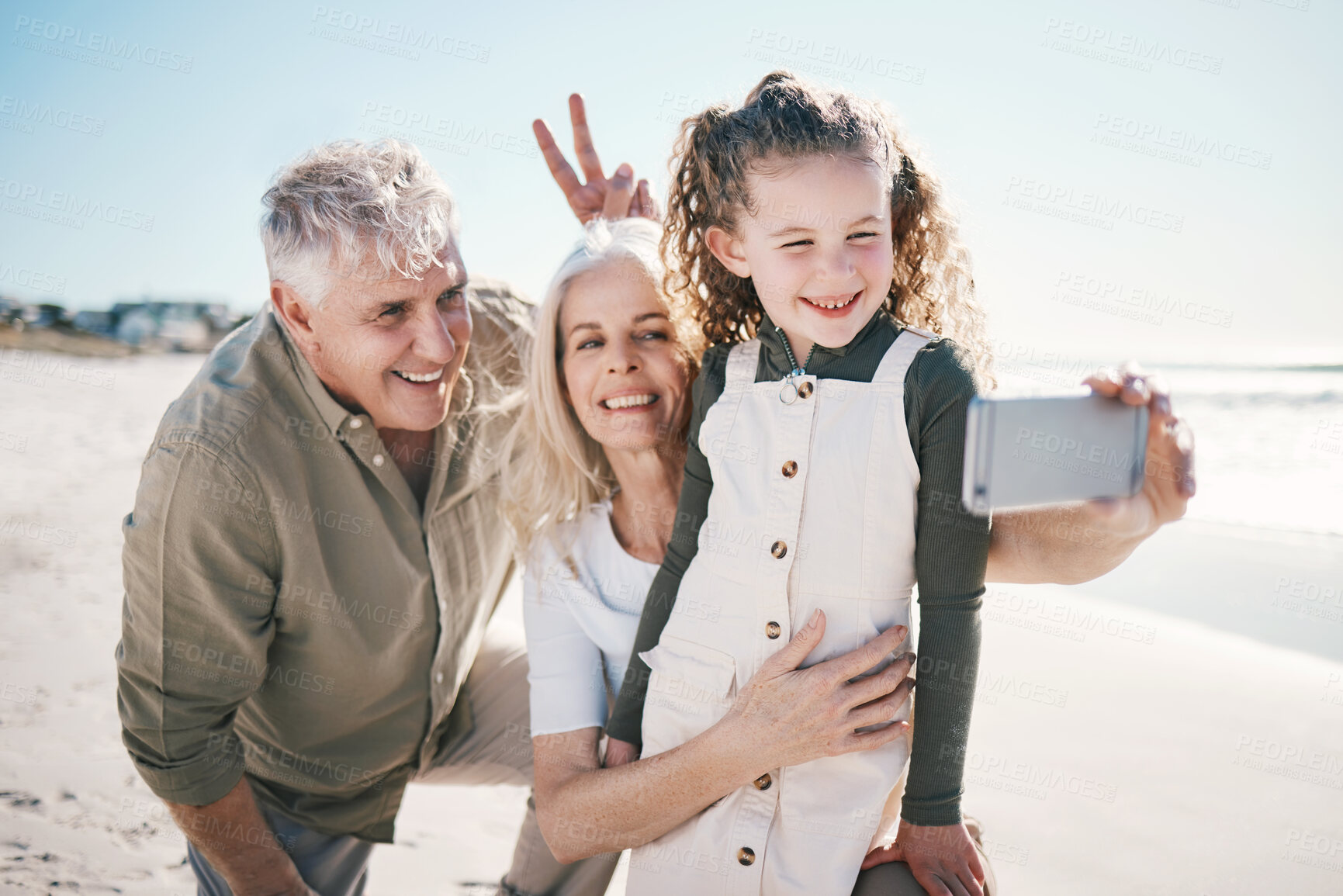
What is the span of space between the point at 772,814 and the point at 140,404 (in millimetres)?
16661

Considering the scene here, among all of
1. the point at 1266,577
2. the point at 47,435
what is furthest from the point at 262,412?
the point at 47,435

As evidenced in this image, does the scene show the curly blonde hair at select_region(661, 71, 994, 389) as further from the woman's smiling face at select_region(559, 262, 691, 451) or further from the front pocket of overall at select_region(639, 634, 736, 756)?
the front pocket of overall at select_region(639, 634, 736, 756)

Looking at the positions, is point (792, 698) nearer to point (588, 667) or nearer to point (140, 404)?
point (588, 667)

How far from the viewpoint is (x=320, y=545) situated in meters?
2.59

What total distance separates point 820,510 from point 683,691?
0.57 m

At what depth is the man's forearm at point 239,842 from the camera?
2.53 metres

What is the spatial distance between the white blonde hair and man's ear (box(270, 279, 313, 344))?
0.69 meters

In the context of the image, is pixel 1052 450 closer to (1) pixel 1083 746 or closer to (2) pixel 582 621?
(2) pixel 582 621

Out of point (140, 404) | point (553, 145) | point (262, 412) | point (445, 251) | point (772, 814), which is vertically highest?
point (553, 145)

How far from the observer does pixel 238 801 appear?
2586 millimetres

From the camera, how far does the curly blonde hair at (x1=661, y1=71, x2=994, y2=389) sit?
6.01 ft

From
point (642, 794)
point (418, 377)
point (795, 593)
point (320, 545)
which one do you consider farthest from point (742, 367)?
point (320, 545)

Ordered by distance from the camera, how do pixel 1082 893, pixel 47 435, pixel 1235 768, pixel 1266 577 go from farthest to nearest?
pixel 47 435
pixel 1266 577
pixel 1235 768
pixel 1082 893

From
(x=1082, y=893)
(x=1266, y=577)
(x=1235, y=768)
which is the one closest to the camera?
(x=1082, y=893)
